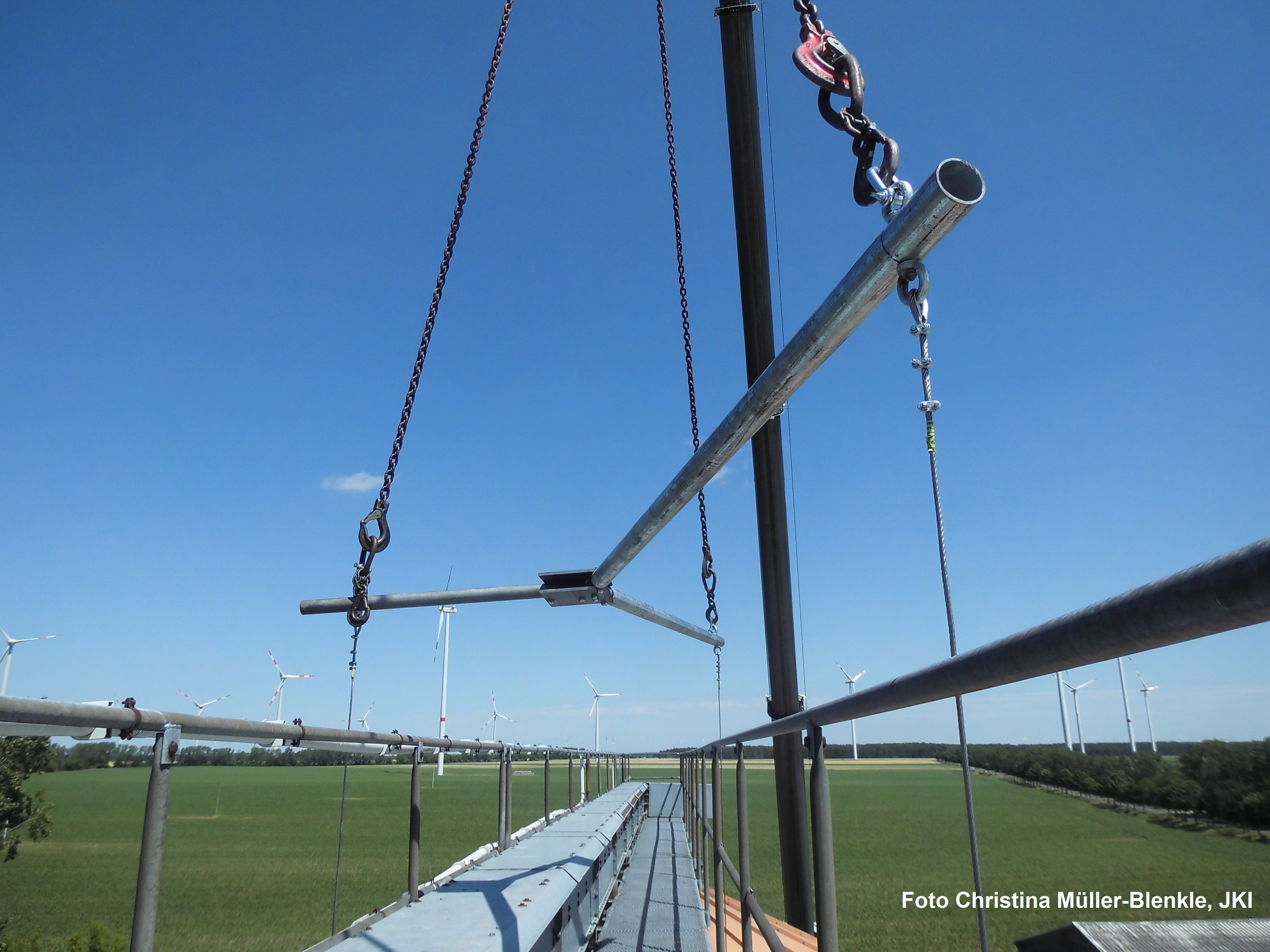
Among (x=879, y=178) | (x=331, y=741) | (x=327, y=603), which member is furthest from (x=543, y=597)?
(x=879, y=178)

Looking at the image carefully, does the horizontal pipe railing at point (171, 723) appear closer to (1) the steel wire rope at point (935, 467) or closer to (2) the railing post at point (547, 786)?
(1) the steel wire rope at point (935, 467)

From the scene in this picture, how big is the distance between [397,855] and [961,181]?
12.4 m

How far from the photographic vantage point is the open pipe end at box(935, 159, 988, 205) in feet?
4.42

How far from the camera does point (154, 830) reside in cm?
157

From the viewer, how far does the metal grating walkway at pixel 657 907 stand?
13.9ft

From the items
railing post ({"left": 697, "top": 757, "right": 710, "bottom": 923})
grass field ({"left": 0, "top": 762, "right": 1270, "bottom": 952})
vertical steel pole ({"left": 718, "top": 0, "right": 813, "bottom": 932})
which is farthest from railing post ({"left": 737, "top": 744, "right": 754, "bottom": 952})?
vertical steel pole ({"left": 718, "top": 0, "right": 813, "bottom": 932})

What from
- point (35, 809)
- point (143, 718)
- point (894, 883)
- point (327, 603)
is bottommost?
point (894, 883)

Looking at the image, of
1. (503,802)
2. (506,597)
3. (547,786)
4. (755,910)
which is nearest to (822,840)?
(755,910)

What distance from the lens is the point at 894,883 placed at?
113 ft

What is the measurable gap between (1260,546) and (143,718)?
1723 mm

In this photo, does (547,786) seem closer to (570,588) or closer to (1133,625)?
(570,588)

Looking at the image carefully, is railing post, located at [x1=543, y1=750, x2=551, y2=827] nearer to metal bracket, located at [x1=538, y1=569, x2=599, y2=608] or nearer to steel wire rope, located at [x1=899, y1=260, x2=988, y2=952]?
metal bracket, located at [x1=538, y1=569, x2=599, y2=608]

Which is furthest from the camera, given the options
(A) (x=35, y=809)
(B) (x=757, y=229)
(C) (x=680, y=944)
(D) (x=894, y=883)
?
(D) (x=894, y=883)

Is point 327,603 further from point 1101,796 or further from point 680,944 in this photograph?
point 1101,796
